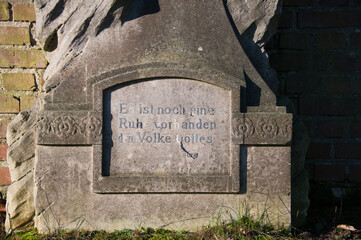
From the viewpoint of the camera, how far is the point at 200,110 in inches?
88.7

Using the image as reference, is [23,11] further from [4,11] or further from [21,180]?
[21,180]

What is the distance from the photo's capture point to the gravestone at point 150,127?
2203mm

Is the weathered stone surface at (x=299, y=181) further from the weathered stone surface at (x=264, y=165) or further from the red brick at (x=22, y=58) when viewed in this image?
the red brick at (x=22, y=58)

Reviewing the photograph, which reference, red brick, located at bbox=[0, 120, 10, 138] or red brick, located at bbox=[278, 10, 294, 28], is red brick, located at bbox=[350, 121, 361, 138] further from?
red brick, located at bbox=[0, 120, 10, 138]

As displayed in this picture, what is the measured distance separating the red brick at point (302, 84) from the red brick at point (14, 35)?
1.98m

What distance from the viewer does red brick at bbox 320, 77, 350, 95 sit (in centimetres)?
299

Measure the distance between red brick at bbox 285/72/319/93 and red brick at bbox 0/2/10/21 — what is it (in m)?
2.12

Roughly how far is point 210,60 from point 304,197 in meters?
1.05

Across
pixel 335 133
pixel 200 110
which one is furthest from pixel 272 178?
pixel 335 133

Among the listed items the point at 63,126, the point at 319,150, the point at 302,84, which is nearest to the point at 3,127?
the point at 63,126

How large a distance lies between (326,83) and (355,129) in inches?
16.1

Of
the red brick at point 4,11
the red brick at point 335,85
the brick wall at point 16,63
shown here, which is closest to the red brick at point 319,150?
the red brick at point 335,85

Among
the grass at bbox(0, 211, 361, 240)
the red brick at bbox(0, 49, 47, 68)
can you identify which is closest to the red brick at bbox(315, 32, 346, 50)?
the grass at bbox(0, 211, 361, 240)

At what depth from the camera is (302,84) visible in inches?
119
